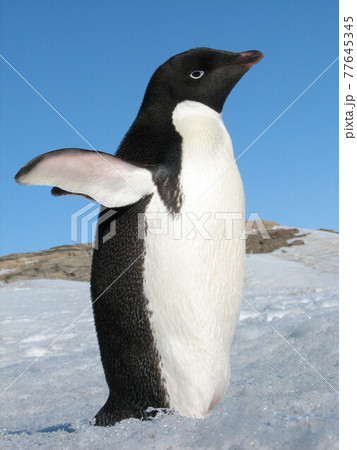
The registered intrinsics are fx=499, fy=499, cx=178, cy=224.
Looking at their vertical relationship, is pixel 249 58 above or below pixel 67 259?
above

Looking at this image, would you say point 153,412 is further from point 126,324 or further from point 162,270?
point 162,270

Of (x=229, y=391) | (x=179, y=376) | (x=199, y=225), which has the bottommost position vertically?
(x=229, y=391)

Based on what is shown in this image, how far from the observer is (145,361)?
175cm

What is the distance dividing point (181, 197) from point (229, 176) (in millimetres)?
246

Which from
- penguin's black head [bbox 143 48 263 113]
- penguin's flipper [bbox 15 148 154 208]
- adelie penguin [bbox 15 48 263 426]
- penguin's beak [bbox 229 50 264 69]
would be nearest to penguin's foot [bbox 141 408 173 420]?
adelie penguin [bbox 15 48 263 426]

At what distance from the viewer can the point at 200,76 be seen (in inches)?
81.0

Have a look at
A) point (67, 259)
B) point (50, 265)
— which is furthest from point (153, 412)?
point (67, 259)

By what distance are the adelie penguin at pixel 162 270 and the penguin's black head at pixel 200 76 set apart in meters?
0.23

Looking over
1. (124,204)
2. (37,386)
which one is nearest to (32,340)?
(37,386)

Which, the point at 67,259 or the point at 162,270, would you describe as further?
the point at 67,259

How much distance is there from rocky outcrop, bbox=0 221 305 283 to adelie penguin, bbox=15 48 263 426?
26.5 feet

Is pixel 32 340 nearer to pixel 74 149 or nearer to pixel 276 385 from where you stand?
pixel 276 385

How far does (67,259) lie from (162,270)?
981cm

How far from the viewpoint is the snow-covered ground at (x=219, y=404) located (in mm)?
1244
